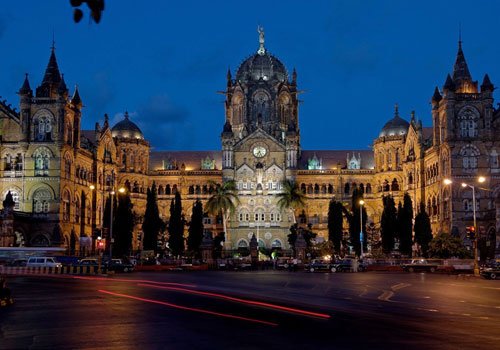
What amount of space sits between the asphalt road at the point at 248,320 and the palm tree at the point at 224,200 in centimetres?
7670

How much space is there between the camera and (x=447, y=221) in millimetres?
93000

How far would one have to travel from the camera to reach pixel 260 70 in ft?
426

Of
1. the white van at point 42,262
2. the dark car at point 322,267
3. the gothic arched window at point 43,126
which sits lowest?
the dark car at point 322,267

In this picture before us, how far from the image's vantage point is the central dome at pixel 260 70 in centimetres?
12938

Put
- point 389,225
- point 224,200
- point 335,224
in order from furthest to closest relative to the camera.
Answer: point 224,200, point 335,224, point 389,225

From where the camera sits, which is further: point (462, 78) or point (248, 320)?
point (462, 78)

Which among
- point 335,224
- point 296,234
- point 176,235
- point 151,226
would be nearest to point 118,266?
point 151,226

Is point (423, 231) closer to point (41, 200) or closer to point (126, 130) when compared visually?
point (41, 200)

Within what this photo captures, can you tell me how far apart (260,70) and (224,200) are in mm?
28640

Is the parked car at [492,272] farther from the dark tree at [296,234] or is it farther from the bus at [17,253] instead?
the dark tree at [296,234]

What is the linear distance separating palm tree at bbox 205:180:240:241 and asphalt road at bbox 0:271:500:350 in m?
76.7

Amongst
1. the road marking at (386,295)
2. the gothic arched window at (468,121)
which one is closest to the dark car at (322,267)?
the gothic arched window at (468,121)

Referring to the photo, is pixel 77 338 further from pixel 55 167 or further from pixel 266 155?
pixel 266 155

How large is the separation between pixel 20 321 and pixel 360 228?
7749 centimetres
